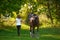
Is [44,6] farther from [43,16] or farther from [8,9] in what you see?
[8,9]

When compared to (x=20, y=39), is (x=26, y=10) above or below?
above

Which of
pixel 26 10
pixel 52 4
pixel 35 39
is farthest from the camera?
pixel 26 10

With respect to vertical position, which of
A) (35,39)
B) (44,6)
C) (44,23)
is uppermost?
(44,6)

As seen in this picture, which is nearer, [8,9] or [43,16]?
[8,9]

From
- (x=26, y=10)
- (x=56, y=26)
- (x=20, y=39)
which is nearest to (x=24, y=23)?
(x=26, y=10)

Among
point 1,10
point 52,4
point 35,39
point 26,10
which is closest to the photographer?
point 35,39

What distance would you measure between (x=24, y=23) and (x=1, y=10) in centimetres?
666

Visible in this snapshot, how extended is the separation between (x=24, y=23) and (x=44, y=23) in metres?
2.40

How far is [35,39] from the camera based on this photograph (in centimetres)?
1788

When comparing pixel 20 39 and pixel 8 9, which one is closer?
pixel 20 39

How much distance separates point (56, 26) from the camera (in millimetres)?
28875

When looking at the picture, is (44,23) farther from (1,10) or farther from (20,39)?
(20,39)

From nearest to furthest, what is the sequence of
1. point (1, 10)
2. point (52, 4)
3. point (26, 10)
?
point (1, 10)
point (52, 4)
point (26, 10)

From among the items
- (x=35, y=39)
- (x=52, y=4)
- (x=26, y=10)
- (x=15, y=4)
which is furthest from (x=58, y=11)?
(x=35, y=39)
